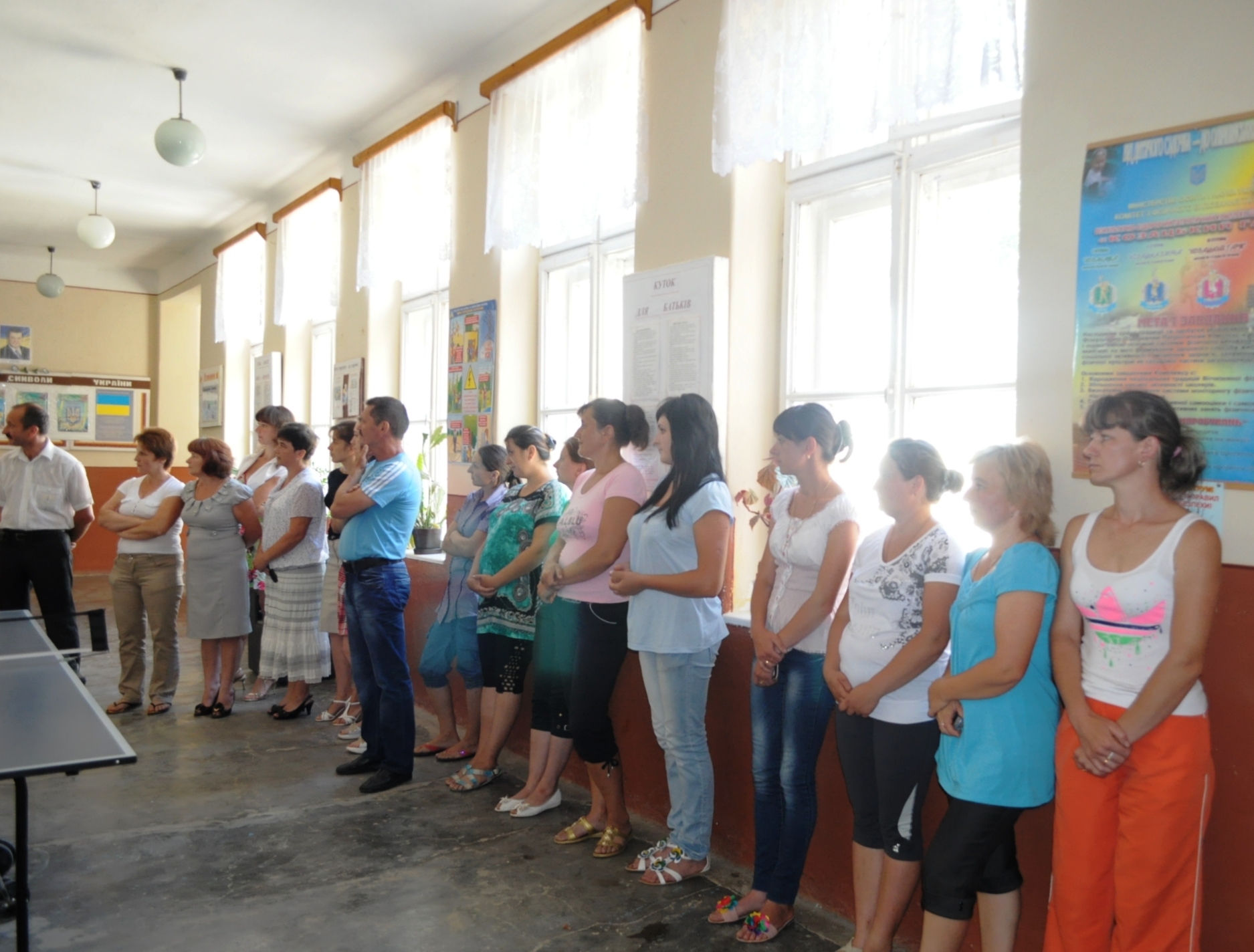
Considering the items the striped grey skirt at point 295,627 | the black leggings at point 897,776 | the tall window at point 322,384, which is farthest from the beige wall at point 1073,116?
the tall window at point 322,384

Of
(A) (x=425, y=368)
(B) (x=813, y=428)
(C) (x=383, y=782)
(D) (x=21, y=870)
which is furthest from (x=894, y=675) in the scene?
(A) (x=425, y=368)

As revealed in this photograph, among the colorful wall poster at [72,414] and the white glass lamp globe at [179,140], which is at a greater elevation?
the white glass lamp globe at [179,140]

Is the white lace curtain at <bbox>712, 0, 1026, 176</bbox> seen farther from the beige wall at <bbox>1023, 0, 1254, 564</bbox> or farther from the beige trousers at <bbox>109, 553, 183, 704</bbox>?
the beige trousers at <bbox>109, 553, 183, 704</bbox>

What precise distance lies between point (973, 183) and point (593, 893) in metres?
2.51

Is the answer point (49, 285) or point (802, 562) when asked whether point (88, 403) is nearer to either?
point (49, 285)

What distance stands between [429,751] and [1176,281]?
12.0 ft

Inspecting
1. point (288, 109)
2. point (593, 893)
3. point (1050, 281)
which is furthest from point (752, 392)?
point (288, 109)

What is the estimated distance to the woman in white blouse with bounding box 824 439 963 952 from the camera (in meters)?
2.40

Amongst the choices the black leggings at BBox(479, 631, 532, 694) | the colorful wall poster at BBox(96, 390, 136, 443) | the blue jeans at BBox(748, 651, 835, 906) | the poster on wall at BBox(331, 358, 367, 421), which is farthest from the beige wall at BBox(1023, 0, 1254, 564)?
the colorful wall poster at BBox(96, 390, 136, 443)

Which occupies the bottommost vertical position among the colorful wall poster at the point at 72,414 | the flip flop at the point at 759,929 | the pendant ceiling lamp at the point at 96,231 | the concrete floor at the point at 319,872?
the concrete floor at the point at 319,872

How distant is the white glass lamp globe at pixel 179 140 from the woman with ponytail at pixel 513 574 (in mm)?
2684

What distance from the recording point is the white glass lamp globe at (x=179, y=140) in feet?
16.5

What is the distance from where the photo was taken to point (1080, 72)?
240 centimetres

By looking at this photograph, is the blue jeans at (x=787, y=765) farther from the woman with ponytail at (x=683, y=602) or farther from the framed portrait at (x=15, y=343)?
the framed portrait at (x=15, y=343)
